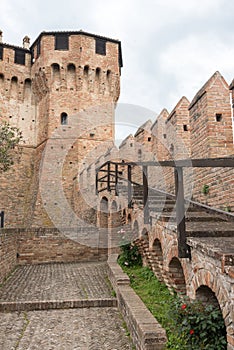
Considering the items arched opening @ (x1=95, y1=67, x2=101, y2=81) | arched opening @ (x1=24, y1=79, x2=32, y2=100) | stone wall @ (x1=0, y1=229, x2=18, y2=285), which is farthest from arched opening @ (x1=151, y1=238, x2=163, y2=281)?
arched opening @ (x1=24, y1=79, x2=32, y2=100)

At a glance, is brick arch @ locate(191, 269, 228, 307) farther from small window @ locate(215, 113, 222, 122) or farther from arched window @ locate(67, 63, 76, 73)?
arched window @ locate(67, 63, 76, 73)

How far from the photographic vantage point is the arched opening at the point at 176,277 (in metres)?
5.24

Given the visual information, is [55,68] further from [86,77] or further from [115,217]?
[115,217]

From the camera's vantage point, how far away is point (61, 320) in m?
5.74

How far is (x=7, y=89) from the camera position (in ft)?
77.8

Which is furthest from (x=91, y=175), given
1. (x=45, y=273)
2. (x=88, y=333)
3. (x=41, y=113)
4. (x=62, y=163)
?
(x=88, y=333)

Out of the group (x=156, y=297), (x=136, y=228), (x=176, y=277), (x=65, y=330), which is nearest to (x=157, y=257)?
(x=156, y=297)

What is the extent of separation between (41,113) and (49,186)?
5761 mm

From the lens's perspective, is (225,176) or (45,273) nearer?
(225,176)

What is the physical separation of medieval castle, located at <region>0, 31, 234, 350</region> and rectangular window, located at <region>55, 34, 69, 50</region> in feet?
0.23

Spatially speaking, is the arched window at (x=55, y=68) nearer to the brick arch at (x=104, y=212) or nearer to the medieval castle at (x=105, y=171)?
the medieval castle at (x=105, y=171)

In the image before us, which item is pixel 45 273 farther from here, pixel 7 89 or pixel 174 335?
pixel 7 89

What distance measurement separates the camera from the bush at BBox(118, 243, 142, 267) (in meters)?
8.48

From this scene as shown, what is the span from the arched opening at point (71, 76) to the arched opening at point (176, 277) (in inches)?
762
